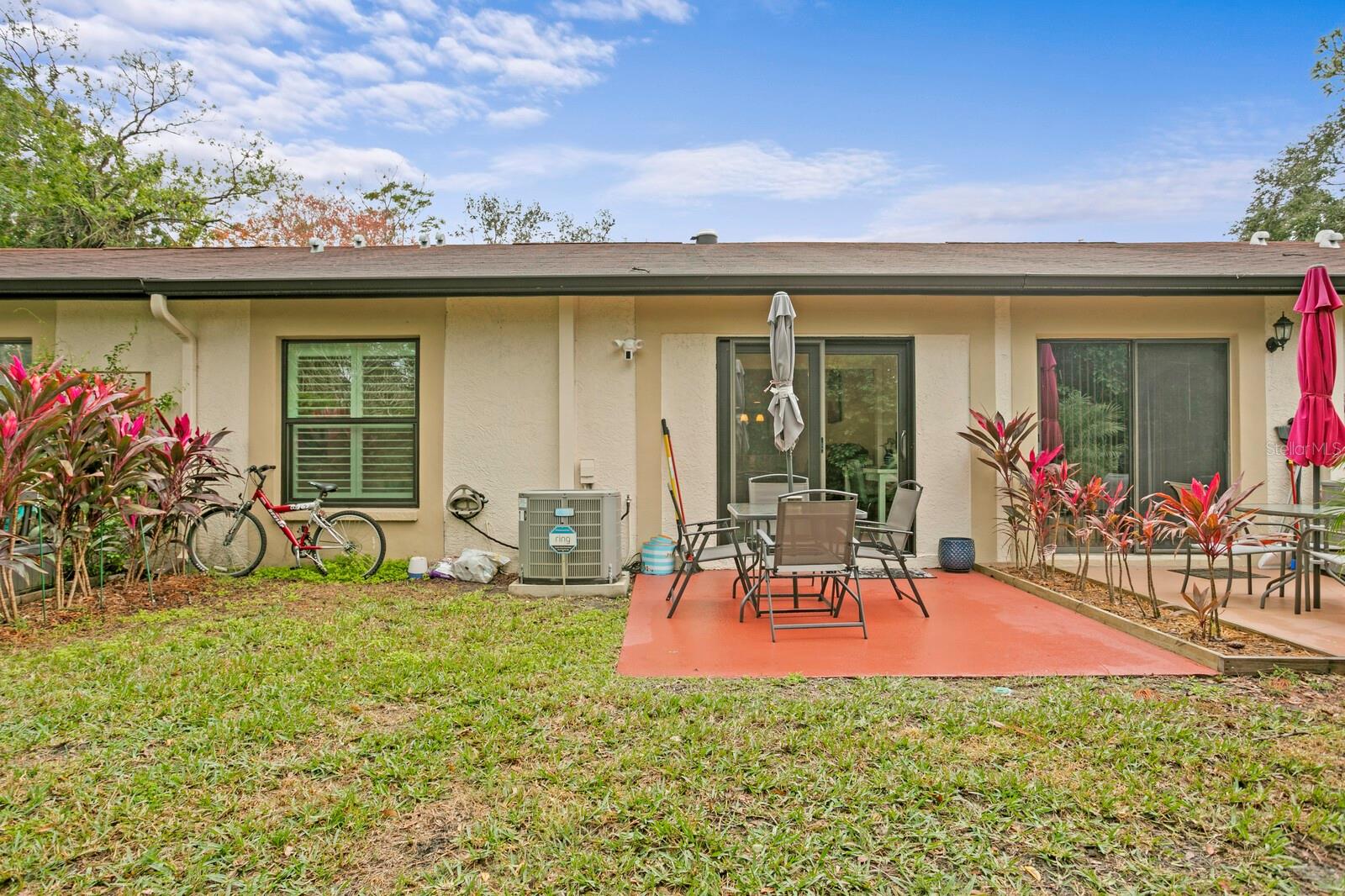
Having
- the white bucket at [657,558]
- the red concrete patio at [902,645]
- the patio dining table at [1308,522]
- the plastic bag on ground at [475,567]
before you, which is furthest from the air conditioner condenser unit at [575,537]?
the patio dining table at [1308,522]

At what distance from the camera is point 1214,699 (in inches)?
122

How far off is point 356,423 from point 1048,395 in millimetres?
6556

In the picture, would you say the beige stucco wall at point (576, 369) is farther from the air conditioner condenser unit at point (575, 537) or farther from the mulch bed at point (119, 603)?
the air conditioner condenser unit at point (575, 537)

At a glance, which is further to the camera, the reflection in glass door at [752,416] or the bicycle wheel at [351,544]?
the reflection in glass door at [752,416]

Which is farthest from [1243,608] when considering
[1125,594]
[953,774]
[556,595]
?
[556,595]

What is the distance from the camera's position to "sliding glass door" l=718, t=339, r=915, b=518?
21.9 ft

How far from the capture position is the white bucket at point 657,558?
6.42 meters

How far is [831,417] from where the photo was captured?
22.0 feet

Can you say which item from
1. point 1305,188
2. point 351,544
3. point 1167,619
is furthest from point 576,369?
point 1305,188

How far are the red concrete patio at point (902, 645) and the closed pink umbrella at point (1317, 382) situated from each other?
5.80 feet

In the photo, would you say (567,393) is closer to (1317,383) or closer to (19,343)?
(19,343)

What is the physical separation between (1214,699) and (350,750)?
11.7 feet

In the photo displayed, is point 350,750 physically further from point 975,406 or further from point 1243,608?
point 975,406

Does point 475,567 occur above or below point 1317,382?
below
